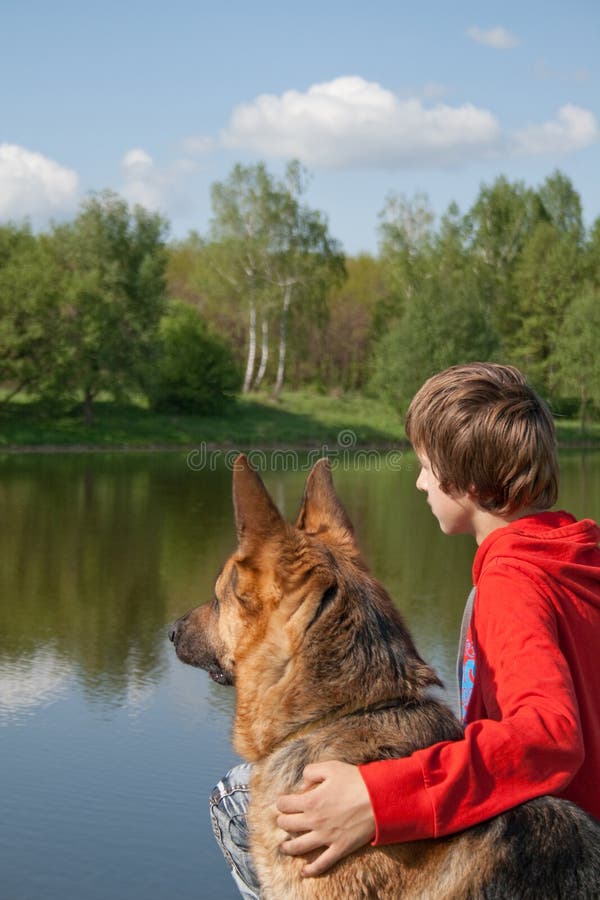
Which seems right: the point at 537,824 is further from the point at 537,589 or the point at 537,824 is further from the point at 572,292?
the point at 572,292

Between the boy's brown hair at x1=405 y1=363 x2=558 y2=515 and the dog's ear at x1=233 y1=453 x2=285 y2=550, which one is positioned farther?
the boy's brown hair at x1=405 y1=363 x2=558 y2=515

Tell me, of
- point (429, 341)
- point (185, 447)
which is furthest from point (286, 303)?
point (185, 447)

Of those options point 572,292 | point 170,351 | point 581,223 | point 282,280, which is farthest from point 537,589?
point 581,223

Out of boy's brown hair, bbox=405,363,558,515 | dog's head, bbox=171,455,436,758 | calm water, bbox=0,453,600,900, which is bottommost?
calm water, bbox=0,453,600,900

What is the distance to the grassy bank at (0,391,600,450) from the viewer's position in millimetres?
43031

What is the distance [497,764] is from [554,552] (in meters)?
0.56

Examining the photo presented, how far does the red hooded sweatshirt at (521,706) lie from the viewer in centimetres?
231

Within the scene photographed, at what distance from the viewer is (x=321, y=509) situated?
9.57 feet

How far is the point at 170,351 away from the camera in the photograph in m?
54.2

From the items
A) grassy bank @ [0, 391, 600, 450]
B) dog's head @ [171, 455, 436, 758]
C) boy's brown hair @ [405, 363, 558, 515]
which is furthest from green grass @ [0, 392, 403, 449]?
dog's head @ [171, 455, 436, 758]

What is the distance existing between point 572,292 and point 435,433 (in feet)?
218

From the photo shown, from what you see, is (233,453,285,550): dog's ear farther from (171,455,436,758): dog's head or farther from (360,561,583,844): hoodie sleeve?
(360,561,583,844): hoodie sleeve

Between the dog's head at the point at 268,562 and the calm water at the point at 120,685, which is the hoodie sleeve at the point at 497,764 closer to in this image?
the dog's head at the point at 268,562

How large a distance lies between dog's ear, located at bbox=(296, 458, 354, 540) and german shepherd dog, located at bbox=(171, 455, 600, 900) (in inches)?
7.2
